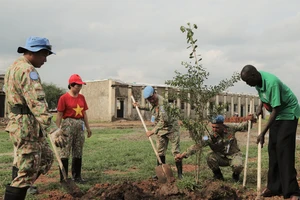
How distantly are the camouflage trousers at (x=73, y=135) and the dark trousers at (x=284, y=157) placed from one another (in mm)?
3293

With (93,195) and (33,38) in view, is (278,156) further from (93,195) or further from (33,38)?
(33,38)

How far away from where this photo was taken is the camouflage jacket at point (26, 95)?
3686 mm

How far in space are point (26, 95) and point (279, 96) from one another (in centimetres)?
324

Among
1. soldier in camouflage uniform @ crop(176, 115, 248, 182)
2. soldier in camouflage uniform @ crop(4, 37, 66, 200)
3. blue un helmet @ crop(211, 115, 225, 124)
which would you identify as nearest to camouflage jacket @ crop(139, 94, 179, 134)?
soldier in camouflage uniform @ crop(176, 115, 248, 182)

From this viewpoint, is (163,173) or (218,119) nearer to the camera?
(163,173)

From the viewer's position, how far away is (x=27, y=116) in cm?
396

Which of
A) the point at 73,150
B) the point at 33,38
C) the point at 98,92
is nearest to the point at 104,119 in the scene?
the point at 98,92

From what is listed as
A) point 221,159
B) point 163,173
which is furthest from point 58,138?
point 221,159

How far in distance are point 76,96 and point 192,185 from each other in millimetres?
2668

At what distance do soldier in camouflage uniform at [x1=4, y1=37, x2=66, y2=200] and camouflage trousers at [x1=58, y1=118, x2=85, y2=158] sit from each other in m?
2.11

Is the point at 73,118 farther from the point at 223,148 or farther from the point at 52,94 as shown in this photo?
the point at 52,94

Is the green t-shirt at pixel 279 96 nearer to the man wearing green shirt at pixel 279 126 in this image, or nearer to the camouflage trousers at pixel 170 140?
the man wearing green shirt at pixel 279 126

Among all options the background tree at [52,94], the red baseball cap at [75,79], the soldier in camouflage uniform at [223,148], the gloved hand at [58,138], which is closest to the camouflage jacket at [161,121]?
the soldier in camouflage uniform at [223,148]

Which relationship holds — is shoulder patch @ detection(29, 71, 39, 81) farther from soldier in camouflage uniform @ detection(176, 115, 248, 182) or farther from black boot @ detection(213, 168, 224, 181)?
black boot @ detection(213, 168, 224, 181)
